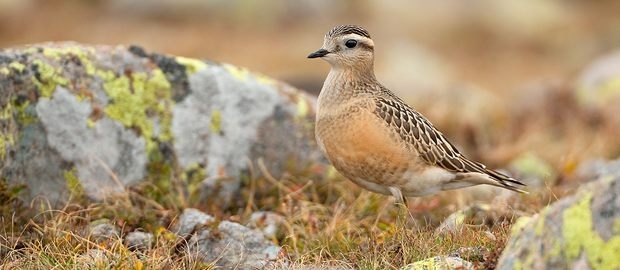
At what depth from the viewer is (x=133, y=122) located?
10938 millimetres

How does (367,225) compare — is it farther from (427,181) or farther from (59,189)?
(59,189)

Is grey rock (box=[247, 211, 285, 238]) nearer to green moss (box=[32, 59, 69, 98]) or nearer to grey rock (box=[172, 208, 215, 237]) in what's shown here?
grey rock (box=[172, 208, 215, 237])

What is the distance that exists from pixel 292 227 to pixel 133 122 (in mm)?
2013

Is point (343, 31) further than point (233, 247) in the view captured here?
Yes

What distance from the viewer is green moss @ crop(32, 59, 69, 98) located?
10.4 m

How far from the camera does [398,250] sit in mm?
8570

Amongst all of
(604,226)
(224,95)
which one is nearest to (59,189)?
(224,95)

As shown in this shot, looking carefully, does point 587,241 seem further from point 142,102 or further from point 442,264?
point 142,102

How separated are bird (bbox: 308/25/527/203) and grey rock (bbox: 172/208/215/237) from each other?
1208mm

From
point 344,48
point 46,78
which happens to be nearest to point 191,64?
point 46,78

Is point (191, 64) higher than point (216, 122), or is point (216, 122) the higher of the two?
point (191, 64)

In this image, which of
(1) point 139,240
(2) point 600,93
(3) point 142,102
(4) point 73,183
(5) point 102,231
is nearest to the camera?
(1) point 139,240

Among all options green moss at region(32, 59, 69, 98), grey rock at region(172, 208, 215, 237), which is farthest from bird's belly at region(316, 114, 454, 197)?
green moss at region(32, 59, 69, 98)

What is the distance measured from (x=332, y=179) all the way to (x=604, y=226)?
5531mm
